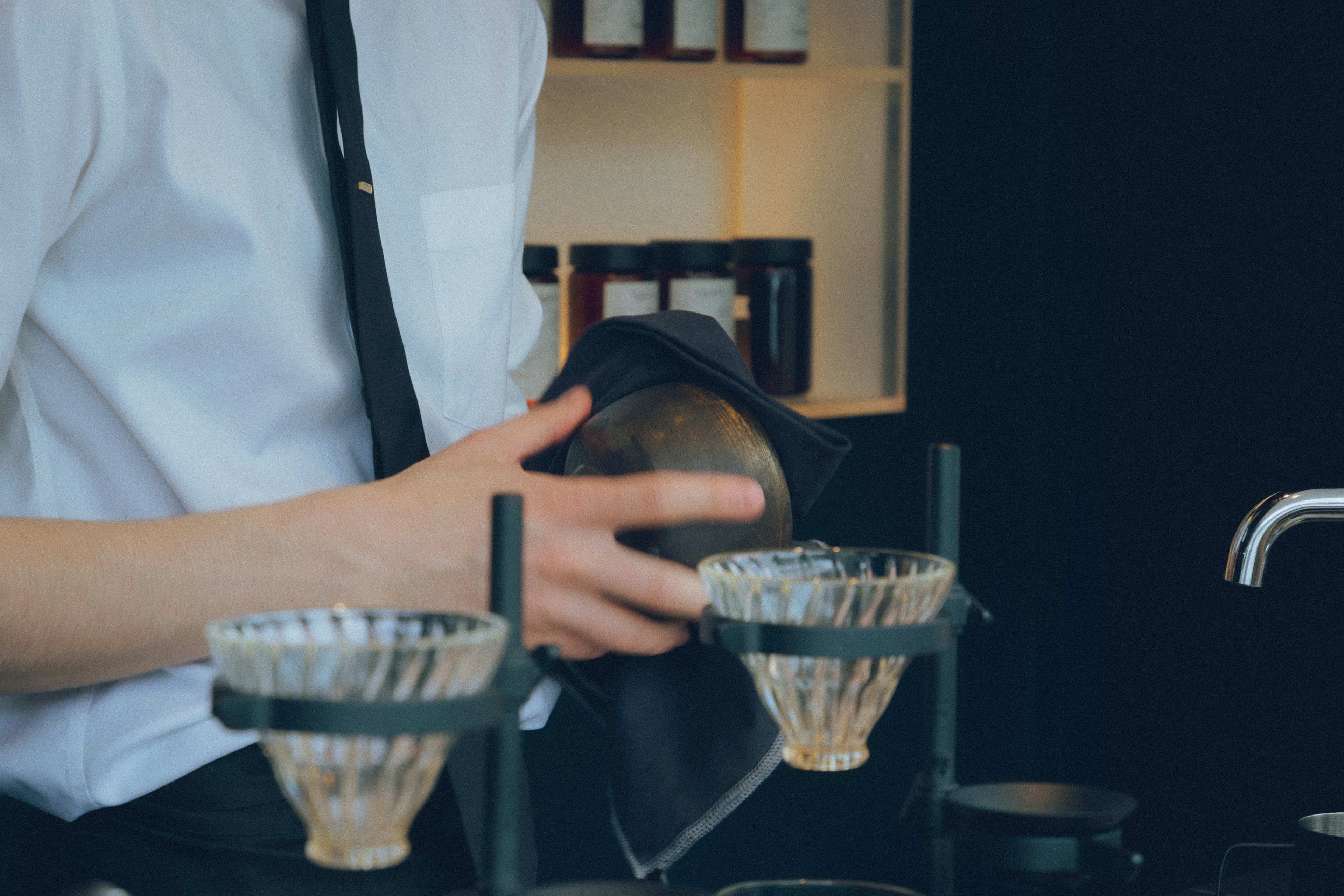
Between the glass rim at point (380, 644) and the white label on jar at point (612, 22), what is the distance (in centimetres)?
149

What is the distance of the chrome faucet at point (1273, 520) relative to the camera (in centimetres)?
80

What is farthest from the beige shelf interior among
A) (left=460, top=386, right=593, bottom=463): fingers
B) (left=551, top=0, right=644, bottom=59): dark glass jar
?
(left=460, top=386, right=593, bottom=463): fingers

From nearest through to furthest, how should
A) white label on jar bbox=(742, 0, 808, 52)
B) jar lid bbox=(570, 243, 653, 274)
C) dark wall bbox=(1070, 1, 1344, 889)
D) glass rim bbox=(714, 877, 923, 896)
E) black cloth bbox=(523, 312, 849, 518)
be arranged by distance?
1. glass rim bbox=(714, 877, 923, 896)
2. black cloth bbox=(523, 312, 849, 518)
3. dark wall bbox=(1070, 1, 1344, 889)
4. jar lid bbox=(570, 243, 653, 274)
5. white label on jar bbox=(742, 0, 808, 52)

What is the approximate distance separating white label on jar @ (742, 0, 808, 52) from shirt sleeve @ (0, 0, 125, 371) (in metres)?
1.29

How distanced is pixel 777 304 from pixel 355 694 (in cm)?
160

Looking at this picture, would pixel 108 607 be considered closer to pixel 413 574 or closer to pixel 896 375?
pixel 413 574

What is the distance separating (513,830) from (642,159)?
1678mm

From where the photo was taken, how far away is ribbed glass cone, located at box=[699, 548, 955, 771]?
1.45 feet

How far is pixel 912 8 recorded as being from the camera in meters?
2.14

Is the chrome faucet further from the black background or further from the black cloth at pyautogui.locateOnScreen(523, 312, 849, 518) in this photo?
the black background

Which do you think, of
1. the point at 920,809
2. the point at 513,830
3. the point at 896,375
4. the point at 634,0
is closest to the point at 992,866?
the point at 920,809

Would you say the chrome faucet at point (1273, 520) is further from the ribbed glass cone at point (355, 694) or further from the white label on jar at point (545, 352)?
the white label on jar at point (545, 352)

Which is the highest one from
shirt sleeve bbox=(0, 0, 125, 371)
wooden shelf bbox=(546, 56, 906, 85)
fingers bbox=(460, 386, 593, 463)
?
wooden shelf bbox=(546, 56, 906, 85)

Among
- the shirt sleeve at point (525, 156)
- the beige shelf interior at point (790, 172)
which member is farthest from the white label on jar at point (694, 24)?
the shirt sleeve at point (525, 156)
